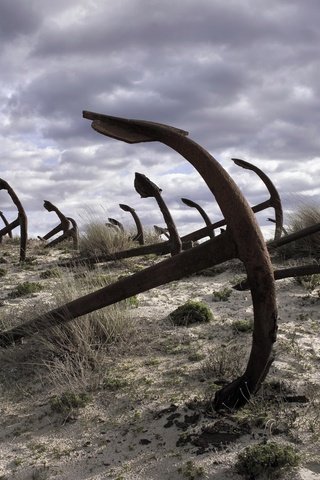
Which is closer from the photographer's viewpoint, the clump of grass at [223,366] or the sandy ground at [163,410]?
the sandy ground at [163,410]

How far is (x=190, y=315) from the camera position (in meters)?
4.77

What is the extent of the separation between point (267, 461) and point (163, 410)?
0.86 metres

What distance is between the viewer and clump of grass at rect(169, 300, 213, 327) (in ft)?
15.4

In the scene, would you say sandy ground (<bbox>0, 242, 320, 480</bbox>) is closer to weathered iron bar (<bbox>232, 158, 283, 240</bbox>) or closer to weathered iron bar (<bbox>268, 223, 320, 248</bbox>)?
weathered iron bar (<bbox>268, 223, 320, 248</bbox>)

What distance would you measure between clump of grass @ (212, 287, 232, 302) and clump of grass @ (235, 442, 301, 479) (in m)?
2.99

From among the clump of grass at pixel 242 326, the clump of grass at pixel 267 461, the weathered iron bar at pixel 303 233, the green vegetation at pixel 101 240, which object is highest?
the green vegetation at pixel 101 240

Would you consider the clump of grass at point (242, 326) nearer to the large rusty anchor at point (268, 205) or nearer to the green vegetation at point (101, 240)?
the large rusty anchor at point (268, 205)

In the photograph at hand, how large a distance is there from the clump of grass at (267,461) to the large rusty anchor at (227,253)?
1.24 feet

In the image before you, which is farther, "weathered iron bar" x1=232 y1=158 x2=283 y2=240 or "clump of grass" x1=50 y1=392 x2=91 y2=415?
"weathered iron bar" x1=232 y1=158 x2=283 y2=240

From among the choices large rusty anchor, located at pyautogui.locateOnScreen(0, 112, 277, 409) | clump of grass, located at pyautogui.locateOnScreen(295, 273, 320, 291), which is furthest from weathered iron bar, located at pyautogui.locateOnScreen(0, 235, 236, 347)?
clump of grass, located at pyautogui.locateOnScreen(295, 273, 320, 291)

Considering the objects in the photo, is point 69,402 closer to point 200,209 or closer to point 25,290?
point 25,290

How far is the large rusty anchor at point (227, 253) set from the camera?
2684 millimetres

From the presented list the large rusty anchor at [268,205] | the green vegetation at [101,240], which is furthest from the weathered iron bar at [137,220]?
the large rusty anchor at [268,205]

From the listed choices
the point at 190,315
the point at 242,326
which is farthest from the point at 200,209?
the point at 242,326
